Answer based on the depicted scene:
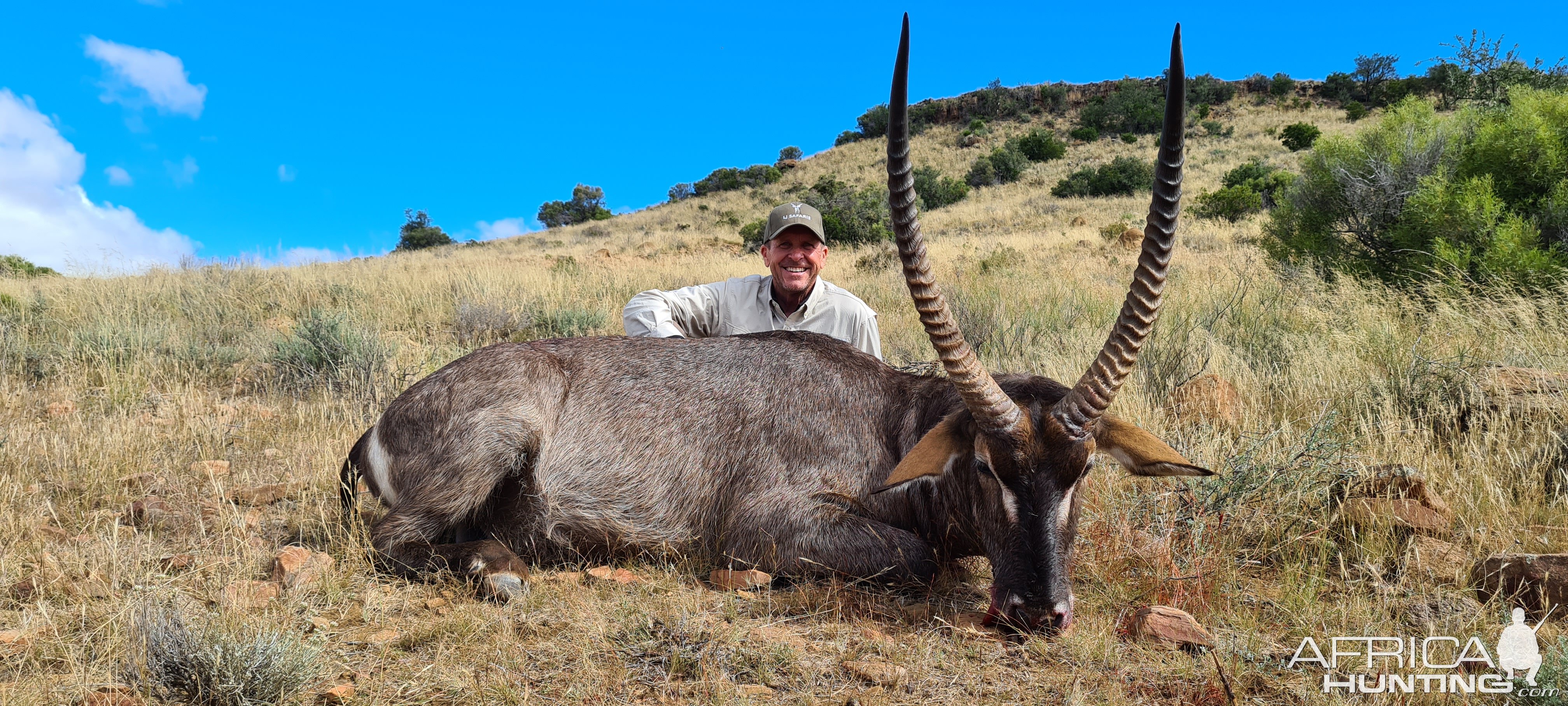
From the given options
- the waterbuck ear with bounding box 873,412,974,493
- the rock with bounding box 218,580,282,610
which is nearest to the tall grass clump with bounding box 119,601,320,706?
the rock with bounding box 218,580,282,610

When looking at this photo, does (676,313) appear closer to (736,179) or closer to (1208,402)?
(1208,402)

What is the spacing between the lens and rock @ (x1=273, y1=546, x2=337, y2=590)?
3.81 m

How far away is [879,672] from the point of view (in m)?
3.08

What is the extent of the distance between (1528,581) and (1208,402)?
263 cm

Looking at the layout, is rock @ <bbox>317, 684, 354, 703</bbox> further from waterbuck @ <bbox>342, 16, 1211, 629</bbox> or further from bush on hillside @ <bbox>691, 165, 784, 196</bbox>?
bush on hillside @ <bbox>691, 165, 784, 196</bbox>

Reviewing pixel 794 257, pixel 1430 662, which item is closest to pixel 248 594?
pixel 794 257

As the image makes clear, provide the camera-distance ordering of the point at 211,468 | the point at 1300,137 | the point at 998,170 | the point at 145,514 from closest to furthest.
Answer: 1. the point at 145,514
2. the point at 211,468
3. the point at 1300,137
4. the point at 998,170

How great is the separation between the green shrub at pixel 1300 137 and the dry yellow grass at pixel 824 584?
3539cm

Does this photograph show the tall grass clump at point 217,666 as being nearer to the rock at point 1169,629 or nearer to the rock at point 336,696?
the rock at point 336,696

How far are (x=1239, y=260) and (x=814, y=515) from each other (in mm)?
14202

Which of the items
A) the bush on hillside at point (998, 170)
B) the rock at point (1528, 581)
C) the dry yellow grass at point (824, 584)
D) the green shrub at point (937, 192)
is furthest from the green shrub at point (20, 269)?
the bush on hillside at point (998, 170)

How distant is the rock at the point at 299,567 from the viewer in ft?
12.5

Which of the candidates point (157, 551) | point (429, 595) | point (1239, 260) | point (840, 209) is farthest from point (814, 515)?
point (840, 209)

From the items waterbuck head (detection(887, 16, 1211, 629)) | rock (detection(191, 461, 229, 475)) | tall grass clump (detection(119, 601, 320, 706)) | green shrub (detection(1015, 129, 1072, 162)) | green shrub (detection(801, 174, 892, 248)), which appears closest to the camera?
tall grass clump (detection(119, 601, 320, 706))
